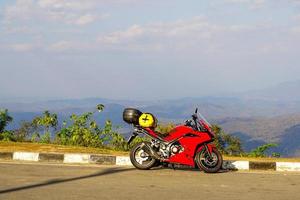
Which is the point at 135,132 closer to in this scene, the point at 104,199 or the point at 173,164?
the point at 173,164

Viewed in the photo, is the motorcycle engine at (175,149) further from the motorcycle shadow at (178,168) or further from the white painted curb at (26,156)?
the white painted curb at (26,156)

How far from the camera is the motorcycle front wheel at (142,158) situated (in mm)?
8938

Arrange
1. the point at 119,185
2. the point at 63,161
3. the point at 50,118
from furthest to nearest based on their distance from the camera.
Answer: the point at 50,118
the point at 63,161
the point at 119,185

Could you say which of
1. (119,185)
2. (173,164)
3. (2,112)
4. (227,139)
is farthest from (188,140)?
(227,139)

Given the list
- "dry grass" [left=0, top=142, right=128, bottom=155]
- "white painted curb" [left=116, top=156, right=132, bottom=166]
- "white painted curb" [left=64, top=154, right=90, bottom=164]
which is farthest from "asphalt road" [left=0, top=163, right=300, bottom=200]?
"dry grass" [left=0, top=142, right=128, bottom=155]

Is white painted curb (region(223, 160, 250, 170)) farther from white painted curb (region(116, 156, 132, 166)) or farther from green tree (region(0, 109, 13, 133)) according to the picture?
green tree (region(0, 109, 13, 133))

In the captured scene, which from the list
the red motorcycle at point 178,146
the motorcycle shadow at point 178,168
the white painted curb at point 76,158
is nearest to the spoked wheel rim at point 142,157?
the red motorcycle at point 178,146

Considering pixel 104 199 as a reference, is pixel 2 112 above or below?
above

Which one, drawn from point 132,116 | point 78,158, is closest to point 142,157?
point 132,116

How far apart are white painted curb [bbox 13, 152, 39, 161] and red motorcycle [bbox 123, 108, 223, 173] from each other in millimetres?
2082

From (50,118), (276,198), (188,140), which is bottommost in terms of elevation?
(276,198)

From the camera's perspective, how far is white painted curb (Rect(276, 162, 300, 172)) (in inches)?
368

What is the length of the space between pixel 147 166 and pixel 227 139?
38.3 metres

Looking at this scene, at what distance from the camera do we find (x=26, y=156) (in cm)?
978
